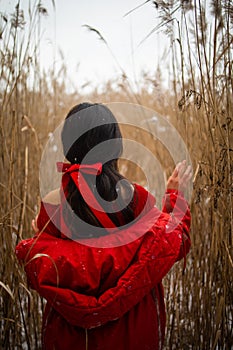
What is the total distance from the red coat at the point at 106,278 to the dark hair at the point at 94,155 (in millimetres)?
31

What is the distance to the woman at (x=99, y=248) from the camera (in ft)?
2.87

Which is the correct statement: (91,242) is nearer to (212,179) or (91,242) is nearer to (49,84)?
(212,179)

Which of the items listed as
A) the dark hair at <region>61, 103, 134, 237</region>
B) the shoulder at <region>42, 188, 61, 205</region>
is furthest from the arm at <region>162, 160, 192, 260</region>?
the shoulder at <region>42, 188, 61, 205</region>

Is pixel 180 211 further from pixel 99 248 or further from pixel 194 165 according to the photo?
pixel 194 165

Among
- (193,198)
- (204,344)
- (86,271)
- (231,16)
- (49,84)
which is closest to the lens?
(86,271)

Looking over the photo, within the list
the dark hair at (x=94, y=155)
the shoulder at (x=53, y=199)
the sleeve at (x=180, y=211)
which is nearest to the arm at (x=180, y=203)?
the sleeve at (x=180, y=211)

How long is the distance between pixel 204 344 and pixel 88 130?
0.69 m

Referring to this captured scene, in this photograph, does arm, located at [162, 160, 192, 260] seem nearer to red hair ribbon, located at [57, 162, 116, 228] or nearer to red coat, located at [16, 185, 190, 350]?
red coat, located at [16, 185, 190, 350]

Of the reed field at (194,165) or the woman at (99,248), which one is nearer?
the woman at (99,248)

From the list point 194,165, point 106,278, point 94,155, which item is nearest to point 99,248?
point 106,278

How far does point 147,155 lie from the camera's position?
2.45 metres

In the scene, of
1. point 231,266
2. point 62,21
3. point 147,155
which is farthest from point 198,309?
point 147,155

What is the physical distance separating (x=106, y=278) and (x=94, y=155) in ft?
Answer: 0.85

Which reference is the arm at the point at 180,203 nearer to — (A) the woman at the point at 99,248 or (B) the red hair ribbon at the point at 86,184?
(A) the woman at the point at 99,248
